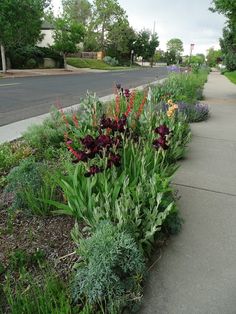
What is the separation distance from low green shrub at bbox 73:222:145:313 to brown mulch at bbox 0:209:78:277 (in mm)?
255

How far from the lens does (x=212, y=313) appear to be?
2.33m

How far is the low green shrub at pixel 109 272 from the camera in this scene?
7.17 feet

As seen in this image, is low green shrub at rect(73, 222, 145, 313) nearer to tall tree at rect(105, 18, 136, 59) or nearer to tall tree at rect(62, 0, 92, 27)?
tall tree at rect(105, 18, 136, 59)

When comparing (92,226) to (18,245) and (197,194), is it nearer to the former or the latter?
(18,245)

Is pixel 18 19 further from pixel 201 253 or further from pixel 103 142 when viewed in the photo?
pixel 201 253

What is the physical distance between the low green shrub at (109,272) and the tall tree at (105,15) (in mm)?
74177

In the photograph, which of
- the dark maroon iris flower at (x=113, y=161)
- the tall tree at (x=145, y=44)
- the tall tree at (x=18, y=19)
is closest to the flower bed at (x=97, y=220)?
the dark maroon iris flower at (x=113, y=161)

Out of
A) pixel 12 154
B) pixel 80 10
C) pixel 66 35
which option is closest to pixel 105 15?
pixel 80 10

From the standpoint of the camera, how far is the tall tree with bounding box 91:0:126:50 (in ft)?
240

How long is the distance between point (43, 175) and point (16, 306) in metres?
1.82

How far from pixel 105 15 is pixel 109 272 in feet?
257

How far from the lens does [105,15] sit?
7375 cm

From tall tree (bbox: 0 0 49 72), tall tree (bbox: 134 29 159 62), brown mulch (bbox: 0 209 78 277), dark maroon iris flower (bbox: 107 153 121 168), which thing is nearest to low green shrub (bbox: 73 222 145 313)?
brown mulch (bbox: 0 209 78 277)

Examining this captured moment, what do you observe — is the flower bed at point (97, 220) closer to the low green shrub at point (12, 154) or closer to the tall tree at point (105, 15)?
the low green shrub at point (12, 154)
